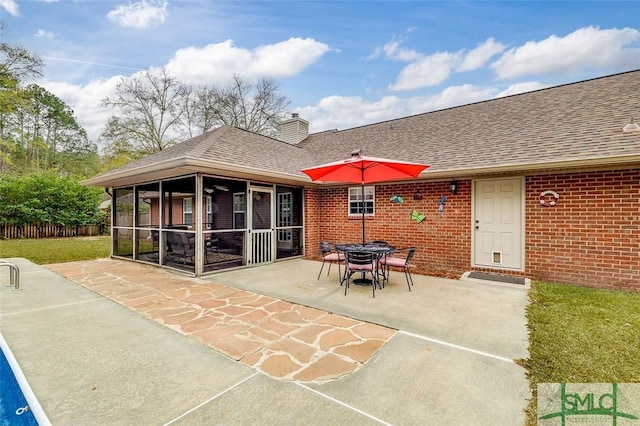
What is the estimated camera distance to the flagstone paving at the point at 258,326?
118 inches

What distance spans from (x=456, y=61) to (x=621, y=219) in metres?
9.71

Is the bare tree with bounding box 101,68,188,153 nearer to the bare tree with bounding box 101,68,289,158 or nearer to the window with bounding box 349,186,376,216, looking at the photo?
the bare tree with bounding box 101,68,289,158

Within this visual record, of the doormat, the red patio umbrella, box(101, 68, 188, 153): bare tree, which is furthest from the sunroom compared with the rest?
box(101, 68, 188, 153): bare tree

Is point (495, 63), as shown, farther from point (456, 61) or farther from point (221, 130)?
point (221, 130)

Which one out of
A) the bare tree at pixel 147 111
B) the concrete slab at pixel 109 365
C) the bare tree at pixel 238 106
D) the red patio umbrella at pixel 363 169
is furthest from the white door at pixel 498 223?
the bare tree at pixel 147 111

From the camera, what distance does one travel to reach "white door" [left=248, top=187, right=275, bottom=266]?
8.15 meters

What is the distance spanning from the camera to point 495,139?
751cm

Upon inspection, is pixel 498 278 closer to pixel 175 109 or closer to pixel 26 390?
pixel 26 390

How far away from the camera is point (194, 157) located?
6098 millimetres

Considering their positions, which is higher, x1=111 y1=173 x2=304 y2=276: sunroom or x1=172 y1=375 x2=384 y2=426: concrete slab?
x1=111 y1=173 x2=304 y2=276: sunroom

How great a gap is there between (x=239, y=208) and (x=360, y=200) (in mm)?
3776

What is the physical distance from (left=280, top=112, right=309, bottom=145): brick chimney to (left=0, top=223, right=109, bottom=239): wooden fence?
1343 cm

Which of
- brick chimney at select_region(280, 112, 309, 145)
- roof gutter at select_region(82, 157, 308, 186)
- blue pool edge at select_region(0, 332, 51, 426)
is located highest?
brick chimney at select_region(280, 112, 309, 145)

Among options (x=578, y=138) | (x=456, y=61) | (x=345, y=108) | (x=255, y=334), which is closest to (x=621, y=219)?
(x=578, y=138)
